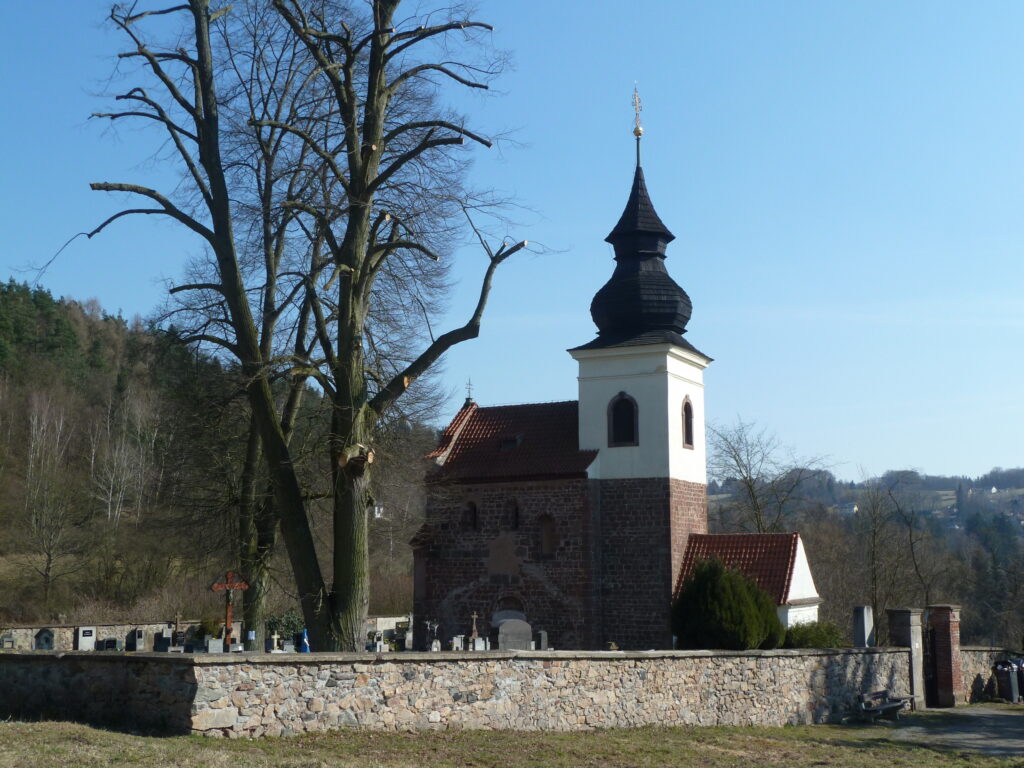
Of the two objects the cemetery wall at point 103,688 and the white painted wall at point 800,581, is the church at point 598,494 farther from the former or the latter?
the cemetery wall at point 103,688

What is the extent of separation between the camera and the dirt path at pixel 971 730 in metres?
17.7

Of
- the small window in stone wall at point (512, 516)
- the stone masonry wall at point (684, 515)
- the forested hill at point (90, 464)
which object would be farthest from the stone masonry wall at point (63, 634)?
the stone masonry wall at point (684, 515)

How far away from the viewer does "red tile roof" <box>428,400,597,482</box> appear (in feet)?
89.4

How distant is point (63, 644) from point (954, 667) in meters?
21.2

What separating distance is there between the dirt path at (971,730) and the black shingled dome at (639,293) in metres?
10.4

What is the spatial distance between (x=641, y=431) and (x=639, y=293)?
3500mm

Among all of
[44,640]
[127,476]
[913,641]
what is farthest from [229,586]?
[127,476]

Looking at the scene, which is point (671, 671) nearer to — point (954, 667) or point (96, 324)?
point (954, 667)

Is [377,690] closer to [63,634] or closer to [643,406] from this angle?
[643,406]

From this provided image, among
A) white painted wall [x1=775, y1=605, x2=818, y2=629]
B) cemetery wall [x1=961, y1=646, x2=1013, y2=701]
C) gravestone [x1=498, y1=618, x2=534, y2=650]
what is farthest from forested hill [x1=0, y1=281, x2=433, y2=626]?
cemetery wall [x1=961, y1=646, x2=1013, y2=701]

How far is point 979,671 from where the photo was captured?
2547 centimetres

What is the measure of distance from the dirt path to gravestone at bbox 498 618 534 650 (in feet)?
27.1

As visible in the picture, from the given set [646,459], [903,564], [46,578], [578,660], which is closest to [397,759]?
[578,660]

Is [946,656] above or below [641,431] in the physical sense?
below
